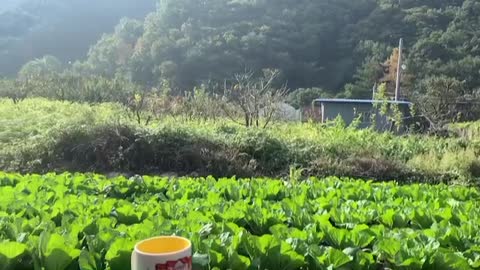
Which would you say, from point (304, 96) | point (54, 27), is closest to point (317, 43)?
point (304, 96)

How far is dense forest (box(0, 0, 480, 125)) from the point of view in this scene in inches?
912

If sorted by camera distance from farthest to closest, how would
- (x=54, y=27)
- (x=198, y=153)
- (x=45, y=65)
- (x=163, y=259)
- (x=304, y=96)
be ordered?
1. (x=54, y=27)
2. (x=45, y=65)
3. (x=304, y=96)
4. (x=198, y=153)
5. (x=163, y=259)

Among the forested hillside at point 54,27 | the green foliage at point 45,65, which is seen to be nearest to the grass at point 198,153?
the green foliage at point 45,65

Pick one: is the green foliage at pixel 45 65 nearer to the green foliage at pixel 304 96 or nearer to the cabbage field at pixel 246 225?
the green foliage at pixel 304 96

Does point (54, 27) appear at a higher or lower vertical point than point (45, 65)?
higher

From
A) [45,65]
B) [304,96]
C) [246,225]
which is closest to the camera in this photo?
[246,225]

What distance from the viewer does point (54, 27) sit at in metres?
34.3

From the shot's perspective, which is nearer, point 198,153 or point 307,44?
point 198,153

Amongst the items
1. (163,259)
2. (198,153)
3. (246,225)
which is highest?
(163,259)

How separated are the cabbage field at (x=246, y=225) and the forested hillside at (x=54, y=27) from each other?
31363 millimetres

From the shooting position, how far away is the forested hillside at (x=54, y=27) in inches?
1267

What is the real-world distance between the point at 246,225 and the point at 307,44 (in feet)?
77.1

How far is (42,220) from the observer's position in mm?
2008

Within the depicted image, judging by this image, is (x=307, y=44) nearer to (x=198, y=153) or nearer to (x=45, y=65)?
(x=45, y=65)
